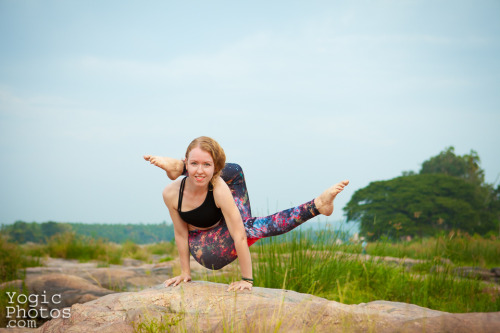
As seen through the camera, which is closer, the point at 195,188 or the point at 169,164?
the point at 169,164

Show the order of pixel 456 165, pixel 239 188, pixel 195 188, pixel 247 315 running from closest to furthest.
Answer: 1. pixel 247 315
2. pixel 195 188
3. pixel 239 188
4. pixel 456 165

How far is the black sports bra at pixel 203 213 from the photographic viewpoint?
350 centimetres

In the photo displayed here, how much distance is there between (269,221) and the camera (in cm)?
372

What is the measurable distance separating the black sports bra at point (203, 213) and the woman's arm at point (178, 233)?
0.06m

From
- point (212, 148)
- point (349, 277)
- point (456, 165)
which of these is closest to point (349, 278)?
point (349, 277)

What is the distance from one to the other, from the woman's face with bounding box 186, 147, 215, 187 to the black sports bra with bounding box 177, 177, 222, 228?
0.27m

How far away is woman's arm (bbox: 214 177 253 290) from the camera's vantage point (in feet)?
11.1

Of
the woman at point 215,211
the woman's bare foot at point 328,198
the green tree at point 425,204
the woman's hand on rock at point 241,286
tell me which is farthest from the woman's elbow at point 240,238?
the green tree at point 425,204

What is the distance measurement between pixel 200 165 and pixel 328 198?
3.56ft

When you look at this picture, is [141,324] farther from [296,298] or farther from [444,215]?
[444,215]

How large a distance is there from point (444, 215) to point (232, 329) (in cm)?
2601

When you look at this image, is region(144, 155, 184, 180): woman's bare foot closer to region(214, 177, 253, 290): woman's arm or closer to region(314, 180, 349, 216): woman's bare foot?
region(214, 177, 253, 290): woman's arm

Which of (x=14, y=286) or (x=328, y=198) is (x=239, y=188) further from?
(x=14, y=286)

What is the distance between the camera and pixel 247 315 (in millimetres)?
2918
